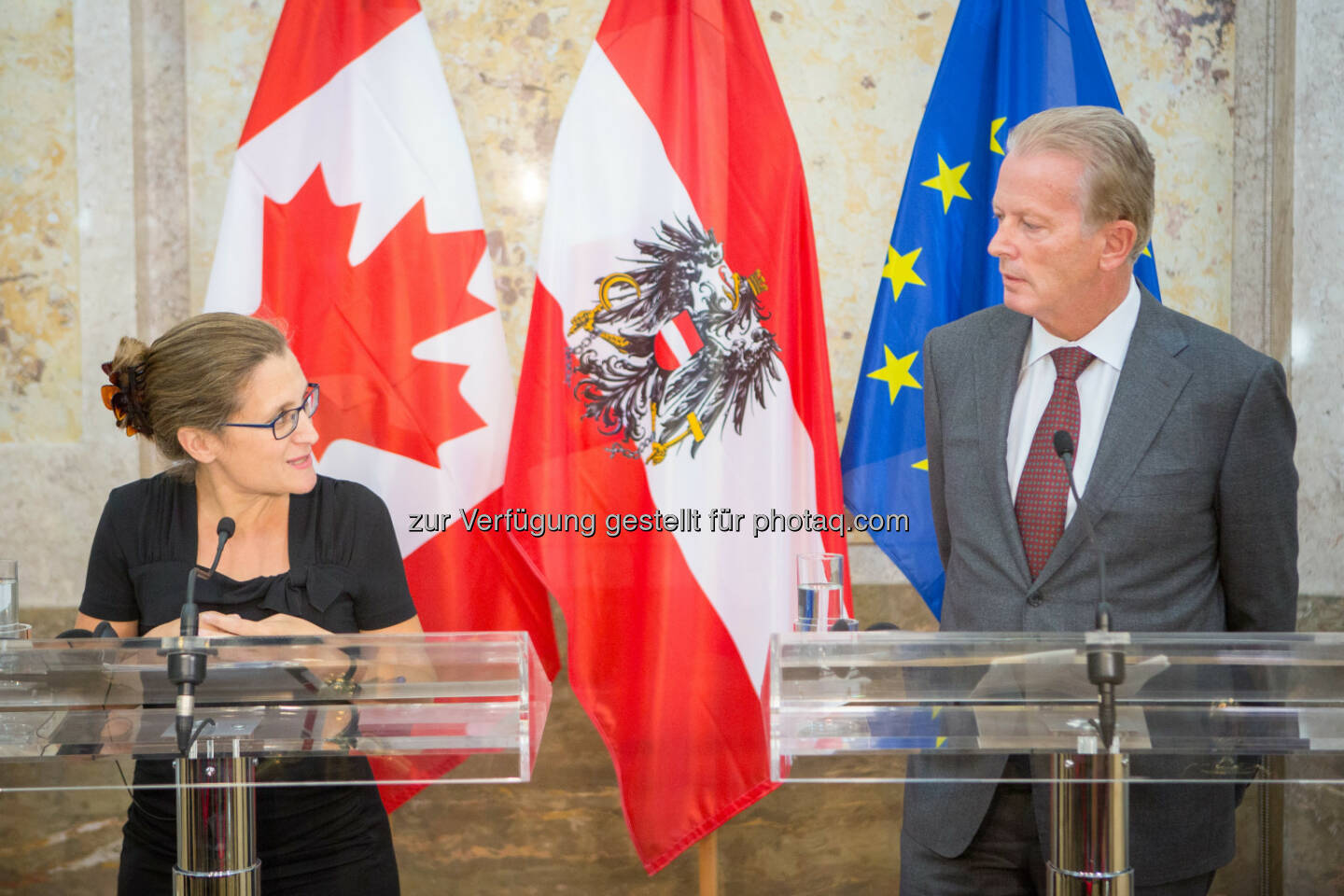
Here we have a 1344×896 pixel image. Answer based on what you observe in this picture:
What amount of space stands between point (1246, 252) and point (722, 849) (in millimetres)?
2135

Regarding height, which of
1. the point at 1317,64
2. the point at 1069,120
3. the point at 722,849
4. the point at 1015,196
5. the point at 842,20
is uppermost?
the point at 842,20

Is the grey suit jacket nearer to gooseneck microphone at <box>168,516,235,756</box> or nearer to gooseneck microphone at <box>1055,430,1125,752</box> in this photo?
gooseneck microphone at <box>1055,430,1125,752</box>

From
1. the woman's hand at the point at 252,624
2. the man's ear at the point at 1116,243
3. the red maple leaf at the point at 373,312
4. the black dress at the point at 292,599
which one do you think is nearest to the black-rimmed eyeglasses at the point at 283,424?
the black dress at the point at 292,599

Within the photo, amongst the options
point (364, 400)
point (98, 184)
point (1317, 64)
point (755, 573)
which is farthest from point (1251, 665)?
point (98, 184)

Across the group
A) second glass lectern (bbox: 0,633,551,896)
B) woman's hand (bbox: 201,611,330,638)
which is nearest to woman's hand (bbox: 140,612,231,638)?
woman's hand (bbox: 201,611,330,638)

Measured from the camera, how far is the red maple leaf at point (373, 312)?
8.68 feet

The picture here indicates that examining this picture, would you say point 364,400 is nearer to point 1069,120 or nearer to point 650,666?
point 650,666

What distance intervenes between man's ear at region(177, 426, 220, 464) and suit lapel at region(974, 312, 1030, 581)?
1345 mm

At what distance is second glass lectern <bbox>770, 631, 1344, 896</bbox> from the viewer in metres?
1.20

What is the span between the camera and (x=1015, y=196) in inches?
69.4

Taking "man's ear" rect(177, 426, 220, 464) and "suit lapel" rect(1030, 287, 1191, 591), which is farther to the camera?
"man's ear" rect(177, 426, 220, 464)


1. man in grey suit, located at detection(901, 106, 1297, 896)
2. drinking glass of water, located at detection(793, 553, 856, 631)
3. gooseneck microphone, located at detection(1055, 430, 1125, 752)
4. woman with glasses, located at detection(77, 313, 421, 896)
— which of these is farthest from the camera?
woman with glasses, located at detection(77, 313, 421, 896)

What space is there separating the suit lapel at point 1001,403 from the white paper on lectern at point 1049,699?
0.47 meters

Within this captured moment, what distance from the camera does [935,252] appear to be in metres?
2.75
